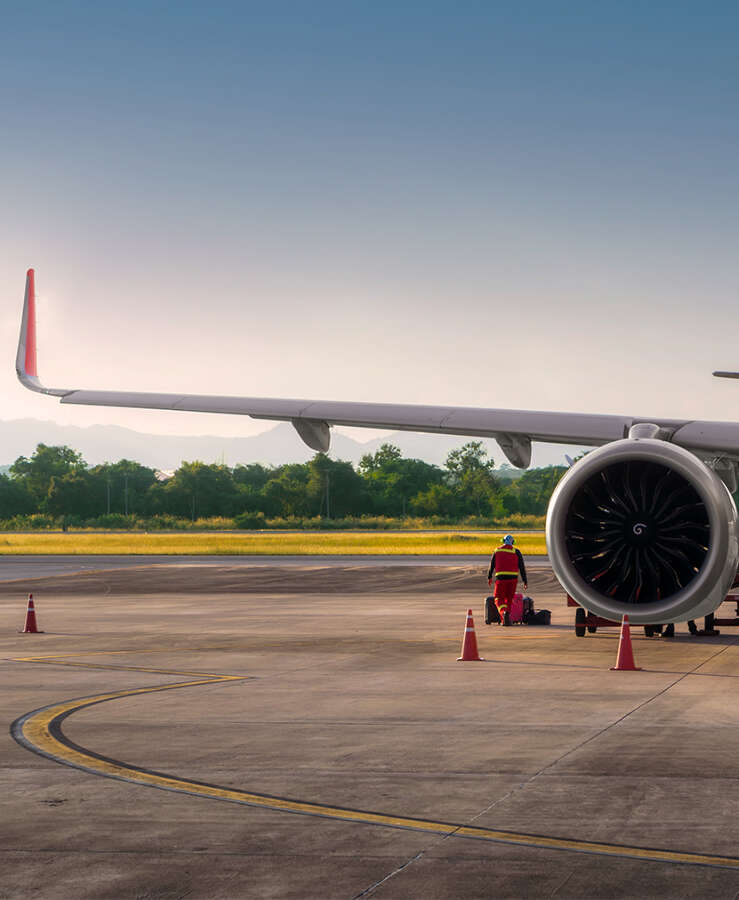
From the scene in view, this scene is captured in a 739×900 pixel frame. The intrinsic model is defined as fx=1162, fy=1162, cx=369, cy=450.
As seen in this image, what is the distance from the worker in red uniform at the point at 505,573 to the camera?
826 inches

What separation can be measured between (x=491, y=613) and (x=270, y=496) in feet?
322

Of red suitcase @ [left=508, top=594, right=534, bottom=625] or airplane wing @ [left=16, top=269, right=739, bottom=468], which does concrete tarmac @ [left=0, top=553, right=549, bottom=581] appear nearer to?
red suitcase @ [left=508, top=594, right=534, bottom=625]

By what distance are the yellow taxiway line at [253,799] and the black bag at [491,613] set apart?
10638 millimetres

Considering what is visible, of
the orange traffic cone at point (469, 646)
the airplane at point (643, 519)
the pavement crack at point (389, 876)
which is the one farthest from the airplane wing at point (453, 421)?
the pavement crack at point (389, 876)

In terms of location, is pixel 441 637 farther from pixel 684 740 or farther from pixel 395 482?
pixel 395 482

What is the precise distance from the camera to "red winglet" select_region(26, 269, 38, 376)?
20.7m

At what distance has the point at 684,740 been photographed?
10.2 metres

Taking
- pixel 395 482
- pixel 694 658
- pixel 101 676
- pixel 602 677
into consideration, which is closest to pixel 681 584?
pixel 602 677

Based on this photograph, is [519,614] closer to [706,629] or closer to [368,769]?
[706,629]

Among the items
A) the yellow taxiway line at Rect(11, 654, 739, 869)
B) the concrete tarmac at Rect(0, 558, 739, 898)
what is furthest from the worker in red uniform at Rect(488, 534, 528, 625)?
the yellow taxiway line at Rect(11, 654, 739, 869)

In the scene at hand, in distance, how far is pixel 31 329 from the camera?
21.0 m

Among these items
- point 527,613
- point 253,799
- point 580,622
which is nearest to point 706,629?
point 580,622

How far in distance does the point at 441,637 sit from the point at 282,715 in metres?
8.01

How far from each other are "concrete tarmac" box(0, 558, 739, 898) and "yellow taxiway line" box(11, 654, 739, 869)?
0.02 m
